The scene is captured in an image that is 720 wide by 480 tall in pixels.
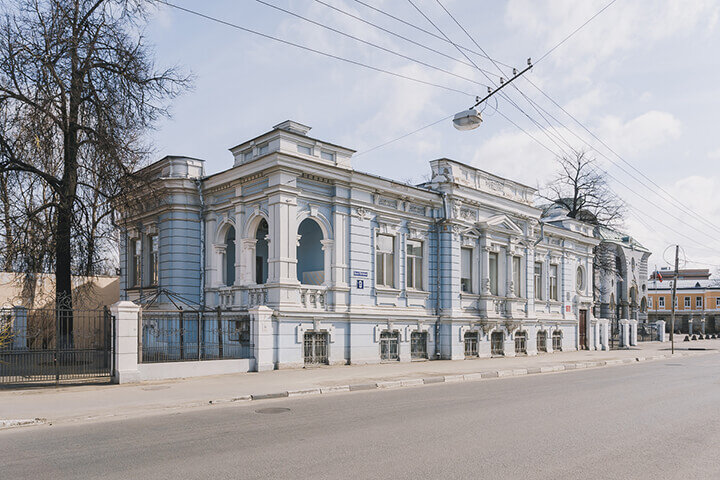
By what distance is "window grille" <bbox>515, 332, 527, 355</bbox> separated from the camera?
29266 mm

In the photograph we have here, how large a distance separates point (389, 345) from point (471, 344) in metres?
5.03

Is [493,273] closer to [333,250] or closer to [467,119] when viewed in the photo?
[333,250]

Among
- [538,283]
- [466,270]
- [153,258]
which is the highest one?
[153,258]

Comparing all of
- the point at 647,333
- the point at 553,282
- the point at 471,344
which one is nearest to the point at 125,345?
the point at 471,344

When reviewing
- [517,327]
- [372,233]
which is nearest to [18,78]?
[372,233]

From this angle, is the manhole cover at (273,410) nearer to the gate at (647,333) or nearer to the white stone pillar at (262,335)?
the white stone pillar at (262,335)

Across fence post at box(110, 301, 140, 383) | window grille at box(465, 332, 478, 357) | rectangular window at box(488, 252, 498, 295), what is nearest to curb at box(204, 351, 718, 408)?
fence post at box(110, 301, 140, 383)

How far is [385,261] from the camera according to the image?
76.2 feet

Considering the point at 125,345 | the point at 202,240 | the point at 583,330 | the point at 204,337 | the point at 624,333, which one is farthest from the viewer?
the point at 624,333

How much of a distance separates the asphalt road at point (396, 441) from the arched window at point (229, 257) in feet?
37.3

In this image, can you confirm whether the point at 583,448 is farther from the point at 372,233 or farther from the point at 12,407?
the point at 372,233

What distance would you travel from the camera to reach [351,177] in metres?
21.3

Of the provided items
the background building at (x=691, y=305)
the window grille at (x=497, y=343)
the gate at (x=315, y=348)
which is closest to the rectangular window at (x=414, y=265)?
the gate at (x=315, y=348)

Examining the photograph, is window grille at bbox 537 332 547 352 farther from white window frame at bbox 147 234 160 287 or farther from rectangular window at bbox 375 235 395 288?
white window frame at bbox 147 234 160 287
